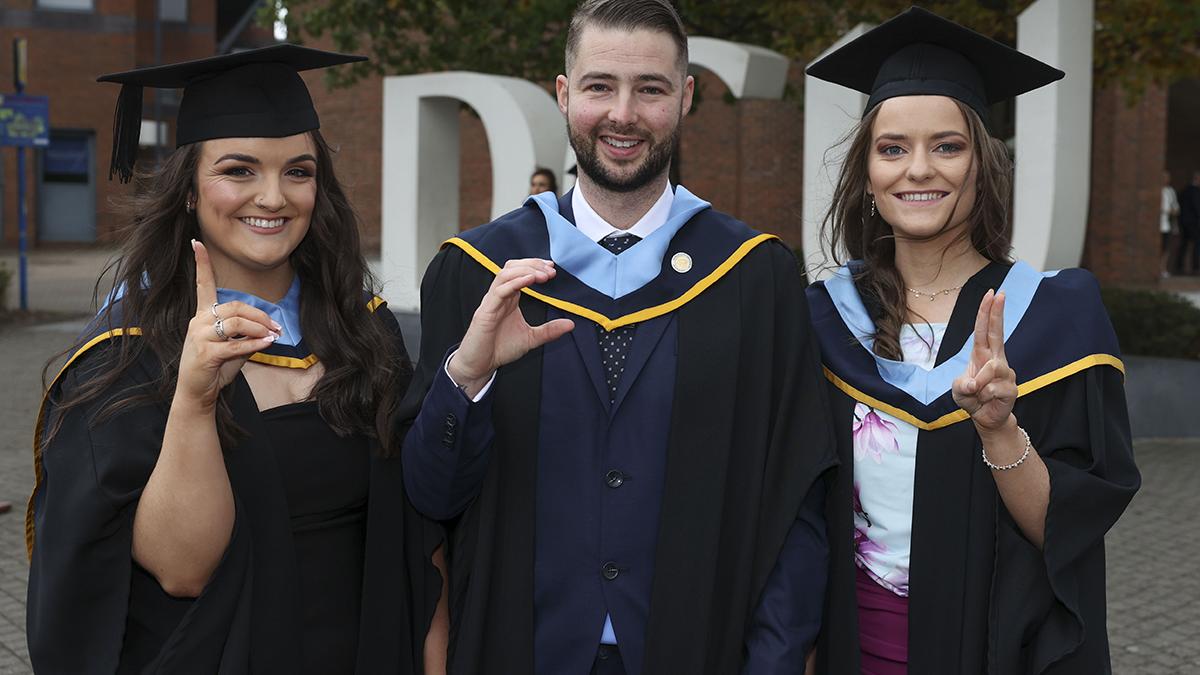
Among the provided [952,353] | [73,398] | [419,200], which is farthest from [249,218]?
[419,200]

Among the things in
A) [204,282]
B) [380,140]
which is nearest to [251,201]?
[204,282]

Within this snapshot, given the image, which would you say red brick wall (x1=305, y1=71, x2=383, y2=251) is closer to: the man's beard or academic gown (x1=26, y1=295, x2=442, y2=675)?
the man's beard

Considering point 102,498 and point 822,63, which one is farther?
point 822,63

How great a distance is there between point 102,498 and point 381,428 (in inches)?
23.1

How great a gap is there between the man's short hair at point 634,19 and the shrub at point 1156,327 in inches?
302

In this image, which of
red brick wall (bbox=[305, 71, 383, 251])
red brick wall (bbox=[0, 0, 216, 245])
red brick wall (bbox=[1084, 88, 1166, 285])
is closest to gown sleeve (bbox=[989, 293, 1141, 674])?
red brick wall (bbox=[1084, 88, 1166, 285])

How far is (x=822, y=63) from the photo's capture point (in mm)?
3008

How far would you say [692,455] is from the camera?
8.17ft

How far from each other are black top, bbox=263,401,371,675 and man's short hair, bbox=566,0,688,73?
97 centimetres

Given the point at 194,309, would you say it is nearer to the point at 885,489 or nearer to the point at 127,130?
the point at 127,130

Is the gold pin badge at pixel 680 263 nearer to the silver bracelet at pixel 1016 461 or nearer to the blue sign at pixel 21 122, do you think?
the silver bracelet at pixel 1016 461

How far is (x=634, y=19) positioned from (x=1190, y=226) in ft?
70.7

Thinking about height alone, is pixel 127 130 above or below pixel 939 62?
below

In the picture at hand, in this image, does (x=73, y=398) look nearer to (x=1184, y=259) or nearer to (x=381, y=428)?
(x=381, y=428)
